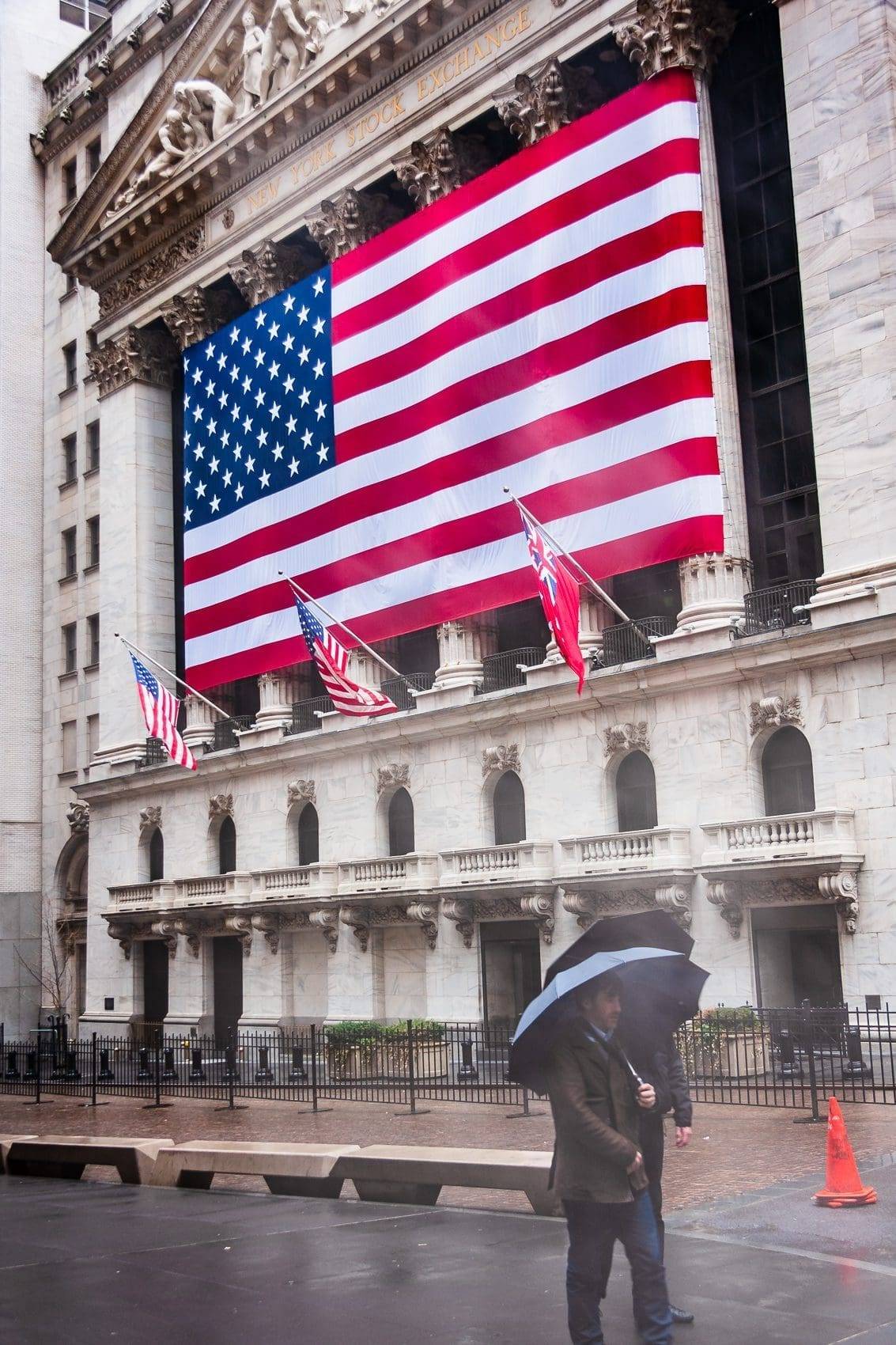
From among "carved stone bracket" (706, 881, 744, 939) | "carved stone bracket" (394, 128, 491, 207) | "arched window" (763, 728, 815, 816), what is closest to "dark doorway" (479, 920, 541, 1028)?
"carved stone bracket" (706, 881, 744, 939)

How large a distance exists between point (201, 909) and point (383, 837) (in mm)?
7353

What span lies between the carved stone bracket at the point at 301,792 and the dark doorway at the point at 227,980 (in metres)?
5.24

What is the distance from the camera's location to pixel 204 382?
152 feet

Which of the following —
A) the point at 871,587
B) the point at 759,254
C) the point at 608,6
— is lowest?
the point at 871,587

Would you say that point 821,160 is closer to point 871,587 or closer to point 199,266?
point 871,587

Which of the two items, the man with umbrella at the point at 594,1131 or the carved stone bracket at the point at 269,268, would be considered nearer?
the man with umbrella at the point at 594,1131

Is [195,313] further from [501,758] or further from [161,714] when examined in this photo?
[501,758]

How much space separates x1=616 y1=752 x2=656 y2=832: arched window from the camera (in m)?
32.3

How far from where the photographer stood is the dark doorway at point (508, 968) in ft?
113

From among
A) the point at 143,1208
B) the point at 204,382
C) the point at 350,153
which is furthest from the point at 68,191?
the point at 143,1208

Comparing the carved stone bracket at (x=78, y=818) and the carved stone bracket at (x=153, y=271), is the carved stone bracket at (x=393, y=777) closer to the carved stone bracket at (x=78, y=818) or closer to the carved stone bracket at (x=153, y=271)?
the carved stone bracket at (x=78, y=818)

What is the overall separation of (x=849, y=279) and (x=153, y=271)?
27561 mm

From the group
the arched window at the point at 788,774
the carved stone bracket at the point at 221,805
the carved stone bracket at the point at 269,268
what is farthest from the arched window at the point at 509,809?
the carved stone bracket at the point at 269,268

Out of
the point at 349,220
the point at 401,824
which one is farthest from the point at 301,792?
the point at 349,220
